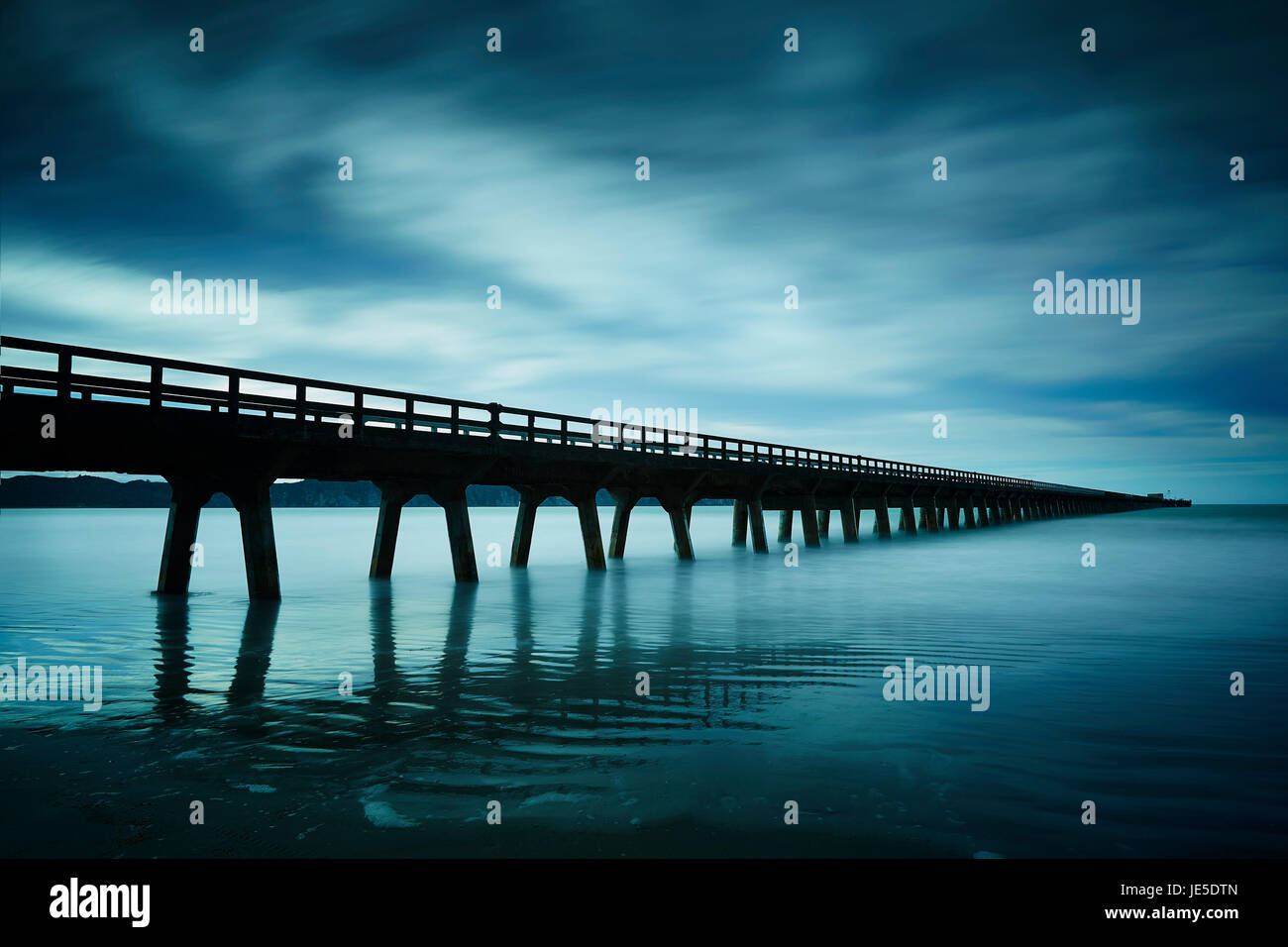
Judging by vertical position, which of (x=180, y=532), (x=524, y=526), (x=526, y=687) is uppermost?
(x=180, y=532)

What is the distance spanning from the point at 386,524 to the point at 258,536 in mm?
5481

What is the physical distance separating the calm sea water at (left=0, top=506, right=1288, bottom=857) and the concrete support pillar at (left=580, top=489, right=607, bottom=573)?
11.3 meters

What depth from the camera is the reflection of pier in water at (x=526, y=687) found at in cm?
790

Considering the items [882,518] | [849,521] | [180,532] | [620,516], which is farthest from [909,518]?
[180,532]

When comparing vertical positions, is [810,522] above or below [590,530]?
below

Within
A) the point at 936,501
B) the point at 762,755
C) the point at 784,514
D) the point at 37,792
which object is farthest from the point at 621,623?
the point at 936,501

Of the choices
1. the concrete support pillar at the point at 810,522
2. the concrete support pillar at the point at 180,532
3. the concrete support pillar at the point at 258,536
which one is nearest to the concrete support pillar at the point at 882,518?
the concrete support pillar at the point at 810,522

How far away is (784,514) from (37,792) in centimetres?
4558

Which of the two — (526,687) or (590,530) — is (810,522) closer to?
(590,530)

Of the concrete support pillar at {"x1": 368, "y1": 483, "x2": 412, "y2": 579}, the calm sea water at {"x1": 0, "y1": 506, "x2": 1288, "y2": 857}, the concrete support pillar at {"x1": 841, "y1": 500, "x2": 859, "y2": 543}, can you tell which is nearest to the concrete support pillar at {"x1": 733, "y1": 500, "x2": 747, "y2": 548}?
the concrete support pillar at {"x1": 841, "y1": 500, "x2": 859, "y2": 543}

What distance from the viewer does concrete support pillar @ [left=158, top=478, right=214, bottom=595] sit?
17578 mm

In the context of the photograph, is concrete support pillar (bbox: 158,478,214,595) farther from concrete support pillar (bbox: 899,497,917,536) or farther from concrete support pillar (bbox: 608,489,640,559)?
concrete support pillar (bbox: 899,497,917,536)

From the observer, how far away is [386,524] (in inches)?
938
